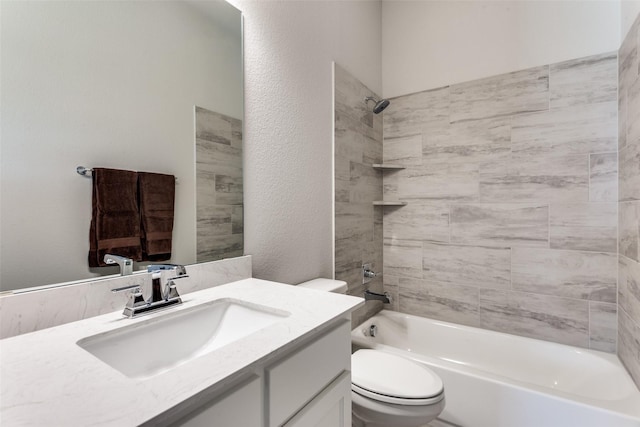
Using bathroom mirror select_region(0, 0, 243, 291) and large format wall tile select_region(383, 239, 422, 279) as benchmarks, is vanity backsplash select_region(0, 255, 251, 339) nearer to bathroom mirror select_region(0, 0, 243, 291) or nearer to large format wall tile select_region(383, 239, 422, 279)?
bathroom mirror select_region(0, 0, 243, 291)

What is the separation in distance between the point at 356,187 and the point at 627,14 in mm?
1674

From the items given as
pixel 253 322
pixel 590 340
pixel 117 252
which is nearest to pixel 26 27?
pixel 117 252

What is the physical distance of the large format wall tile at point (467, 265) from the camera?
2024 millimetres

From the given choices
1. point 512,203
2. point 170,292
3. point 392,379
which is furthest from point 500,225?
point 170,292

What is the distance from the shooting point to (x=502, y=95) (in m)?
2.02

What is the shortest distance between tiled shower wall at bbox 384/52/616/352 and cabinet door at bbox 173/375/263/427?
1.91m

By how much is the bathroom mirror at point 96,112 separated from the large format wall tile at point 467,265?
1.60 meters

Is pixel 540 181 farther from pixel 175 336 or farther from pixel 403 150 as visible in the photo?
pixel 175 336

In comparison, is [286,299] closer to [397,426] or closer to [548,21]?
[397,426]

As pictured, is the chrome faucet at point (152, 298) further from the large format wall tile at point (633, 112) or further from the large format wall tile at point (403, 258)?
the large format wall tile at point (633, 112)

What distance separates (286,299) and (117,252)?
524 mm

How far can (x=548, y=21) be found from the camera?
1.88m

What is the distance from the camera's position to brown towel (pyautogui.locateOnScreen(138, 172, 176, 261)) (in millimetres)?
987

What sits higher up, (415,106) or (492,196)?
(415,106)
